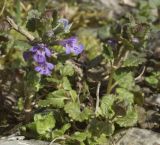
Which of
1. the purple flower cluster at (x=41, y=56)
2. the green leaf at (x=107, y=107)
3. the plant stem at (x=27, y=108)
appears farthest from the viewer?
the plant stem at (x=27, y=108)

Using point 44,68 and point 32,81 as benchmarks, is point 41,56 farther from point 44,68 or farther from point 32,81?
point 32,81

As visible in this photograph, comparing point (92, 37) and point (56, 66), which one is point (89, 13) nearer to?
point (92, 37)

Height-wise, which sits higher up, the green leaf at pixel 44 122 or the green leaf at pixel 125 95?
the green leaf at pixel 125 95

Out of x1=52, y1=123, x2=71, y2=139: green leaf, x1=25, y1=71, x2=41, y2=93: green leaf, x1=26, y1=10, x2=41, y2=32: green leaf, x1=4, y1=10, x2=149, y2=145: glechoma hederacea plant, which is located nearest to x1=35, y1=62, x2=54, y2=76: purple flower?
x1=4, y1=10, x2=149, y2=145: glechoma hederacea plant

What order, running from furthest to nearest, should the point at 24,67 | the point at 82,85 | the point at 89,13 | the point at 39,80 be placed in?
the point at 89,13 < the point at 24,67 < the point at 82,85 < the point at 39,80

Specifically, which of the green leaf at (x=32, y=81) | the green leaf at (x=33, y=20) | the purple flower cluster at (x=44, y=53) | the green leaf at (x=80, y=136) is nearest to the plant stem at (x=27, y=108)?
the green leaf at (x=32, y=81)

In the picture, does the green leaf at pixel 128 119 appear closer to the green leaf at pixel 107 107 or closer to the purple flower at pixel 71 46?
the green leaf at pixel 107 107

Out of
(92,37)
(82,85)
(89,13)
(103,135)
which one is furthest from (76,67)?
(89,13)

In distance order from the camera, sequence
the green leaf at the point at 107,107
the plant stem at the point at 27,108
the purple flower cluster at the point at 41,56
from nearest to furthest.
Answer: the purple flower cluster at the point at 41,56
the green leaf at the point at 107,107
the plant stem at the point at 27,108
